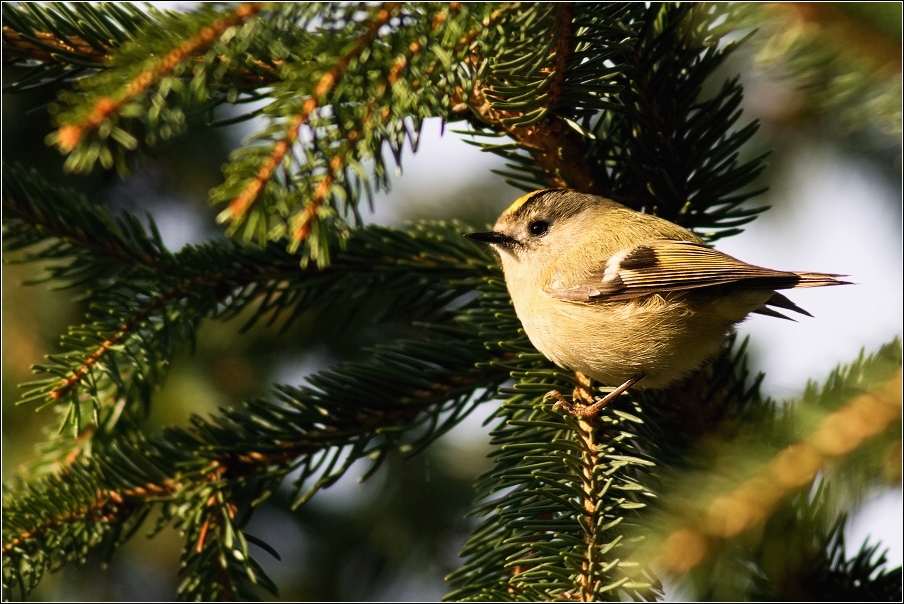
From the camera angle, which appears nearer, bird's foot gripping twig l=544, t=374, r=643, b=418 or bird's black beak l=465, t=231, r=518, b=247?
bird's foot gripping twig l=544, t=374, r=643, b=418

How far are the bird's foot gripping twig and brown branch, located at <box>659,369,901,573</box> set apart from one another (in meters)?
0.66

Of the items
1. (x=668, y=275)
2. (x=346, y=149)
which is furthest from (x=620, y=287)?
(x=346, y=149)

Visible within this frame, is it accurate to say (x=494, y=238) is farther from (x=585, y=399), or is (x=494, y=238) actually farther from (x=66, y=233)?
(x=66, y=233)

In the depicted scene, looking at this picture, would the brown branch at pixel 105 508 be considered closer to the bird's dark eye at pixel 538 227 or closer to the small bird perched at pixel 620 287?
the small bird perched at pixel 620 287

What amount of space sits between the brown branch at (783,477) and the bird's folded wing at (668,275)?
88 centimetres

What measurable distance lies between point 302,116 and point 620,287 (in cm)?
119

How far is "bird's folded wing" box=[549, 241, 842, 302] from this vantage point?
1.75 m

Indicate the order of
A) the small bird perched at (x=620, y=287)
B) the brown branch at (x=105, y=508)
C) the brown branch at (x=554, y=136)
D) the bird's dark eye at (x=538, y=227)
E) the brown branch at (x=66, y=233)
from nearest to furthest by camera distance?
1. the brown branch at (x=554, y=136)
2. the brown branch at (x=105, y=508)
3. the brown branch at (x=66, y=233)
4. the small bird perched at (x=620, y=287)
5. the bird's dark eye at (x=538, y=227)

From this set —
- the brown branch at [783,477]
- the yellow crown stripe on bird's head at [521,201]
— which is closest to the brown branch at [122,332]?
the yellow crown stripe on bird's head at [521,201]

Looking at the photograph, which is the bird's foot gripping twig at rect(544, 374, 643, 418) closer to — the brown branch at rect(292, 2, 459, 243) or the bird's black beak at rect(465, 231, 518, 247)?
the bird's black beak at rect(465, 231, 518, 247)

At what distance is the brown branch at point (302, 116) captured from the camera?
0.93 metres

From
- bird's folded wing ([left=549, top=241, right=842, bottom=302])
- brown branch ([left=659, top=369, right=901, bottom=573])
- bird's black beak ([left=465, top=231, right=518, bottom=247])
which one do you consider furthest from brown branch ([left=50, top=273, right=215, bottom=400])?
brown branch ([left=659, top=369, right=901, bottom=573])

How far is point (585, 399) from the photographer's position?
5.36ft

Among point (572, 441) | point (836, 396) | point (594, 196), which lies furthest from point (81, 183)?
point (836, 396)
